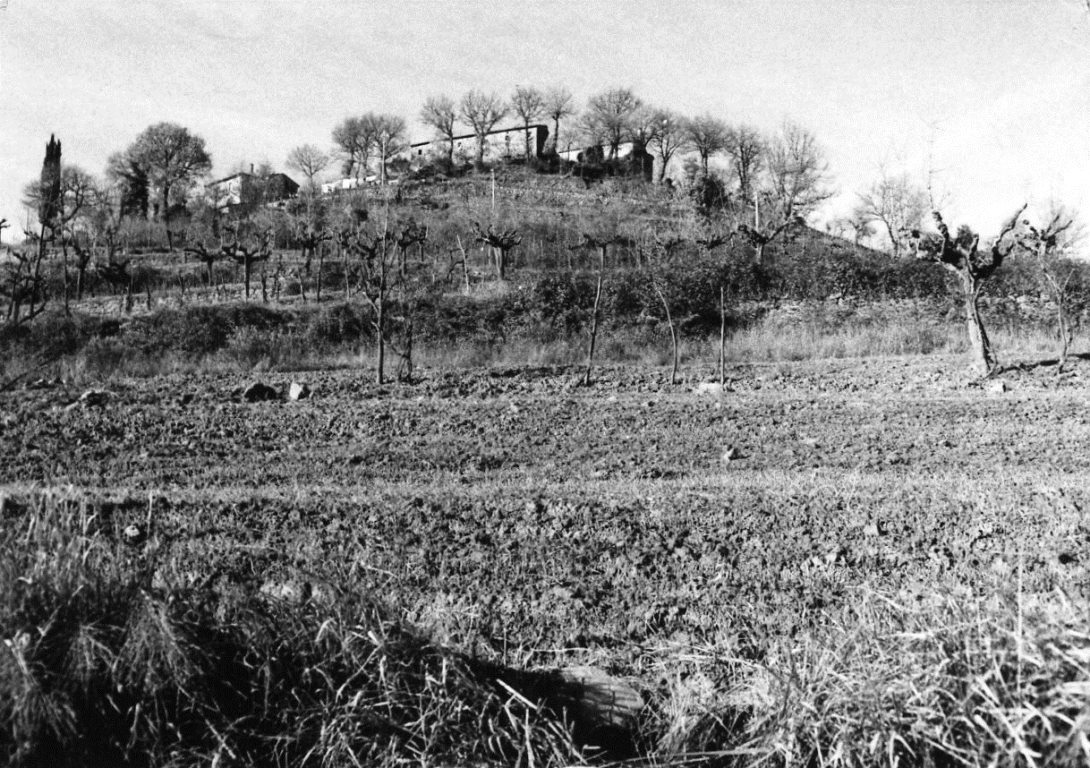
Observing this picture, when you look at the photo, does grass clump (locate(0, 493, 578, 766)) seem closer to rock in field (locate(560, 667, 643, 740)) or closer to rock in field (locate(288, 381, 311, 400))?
rock in field (locate(560, 667, 643, 740))

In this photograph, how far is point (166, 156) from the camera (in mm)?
74750

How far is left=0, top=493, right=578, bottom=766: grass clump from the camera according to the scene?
2.97m

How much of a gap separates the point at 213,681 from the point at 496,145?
8413 centimetres

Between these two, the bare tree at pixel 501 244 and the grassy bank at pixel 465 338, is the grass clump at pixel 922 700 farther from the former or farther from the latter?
the bare tree at pixel 501 244

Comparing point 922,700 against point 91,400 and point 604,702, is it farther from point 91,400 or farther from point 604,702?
point 91,400

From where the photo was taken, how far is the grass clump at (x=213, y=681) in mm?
2975

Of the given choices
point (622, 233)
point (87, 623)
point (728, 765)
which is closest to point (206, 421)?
point (87, 623)

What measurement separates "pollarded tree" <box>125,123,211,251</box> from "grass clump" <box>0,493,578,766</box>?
78.6m

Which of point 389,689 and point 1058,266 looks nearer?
point 389,689

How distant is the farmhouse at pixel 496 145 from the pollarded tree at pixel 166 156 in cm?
1975

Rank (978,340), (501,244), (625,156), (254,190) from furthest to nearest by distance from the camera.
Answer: (625,156), (254,190), (501,244), (978,340)

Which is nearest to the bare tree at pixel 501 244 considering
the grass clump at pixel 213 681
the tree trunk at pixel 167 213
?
the tree trunk at pixel 167 213

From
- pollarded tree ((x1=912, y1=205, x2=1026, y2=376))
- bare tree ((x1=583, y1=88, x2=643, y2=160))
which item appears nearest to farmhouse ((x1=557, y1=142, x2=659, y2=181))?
bare tree ((x1=583, y1=88, x2=643, y2=160))

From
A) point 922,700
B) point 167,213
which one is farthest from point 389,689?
point 167,213
